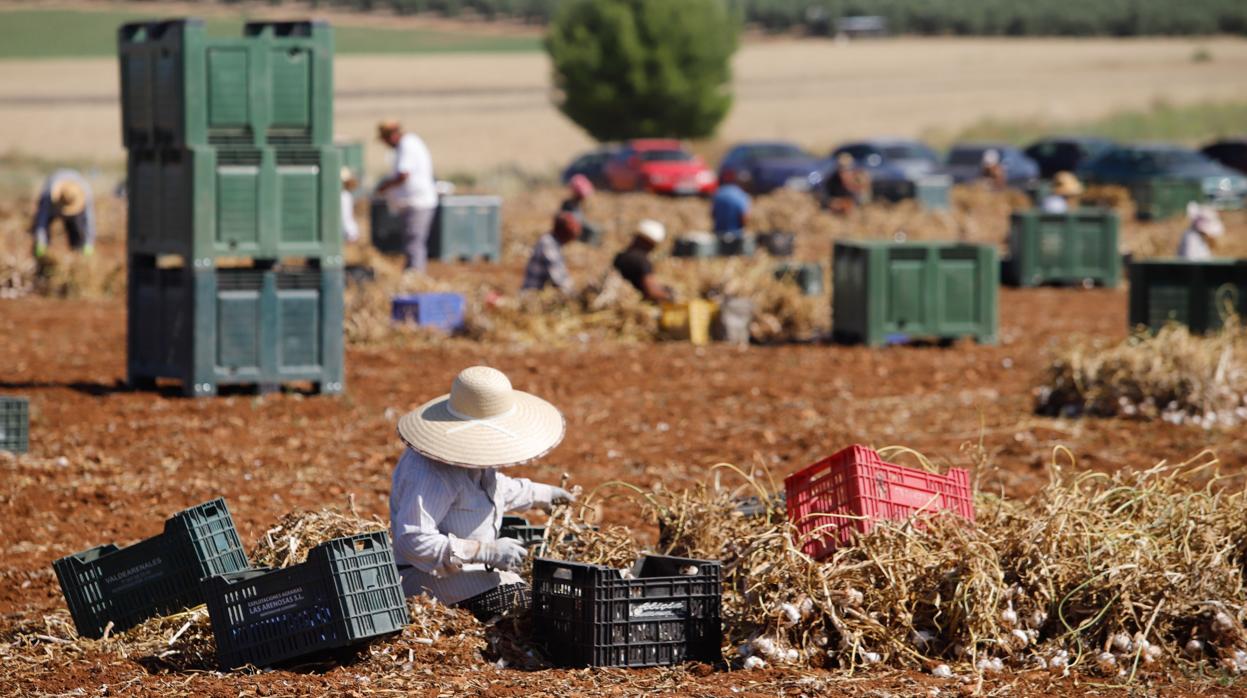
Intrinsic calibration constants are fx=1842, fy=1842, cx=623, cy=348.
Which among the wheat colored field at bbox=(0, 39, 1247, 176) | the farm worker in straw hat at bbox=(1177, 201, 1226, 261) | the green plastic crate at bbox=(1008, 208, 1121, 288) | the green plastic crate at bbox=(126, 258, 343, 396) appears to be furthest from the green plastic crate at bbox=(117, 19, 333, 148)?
→ the wheat colored field at bbox=(0, 39, 1247, 176)

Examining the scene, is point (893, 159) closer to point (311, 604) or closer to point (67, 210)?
point (67, 210)

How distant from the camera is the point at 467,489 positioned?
22.7ft

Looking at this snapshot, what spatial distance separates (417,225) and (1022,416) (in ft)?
25.4

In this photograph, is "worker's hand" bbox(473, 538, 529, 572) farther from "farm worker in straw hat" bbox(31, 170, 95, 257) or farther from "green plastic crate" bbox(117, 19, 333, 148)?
"farm worker in straw hat" bbox(31, 170, 95, 257)

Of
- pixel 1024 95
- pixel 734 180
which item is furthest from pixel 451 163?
pixel 1024 95

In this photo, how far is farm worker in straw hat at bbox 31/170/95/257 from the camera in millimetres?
19391

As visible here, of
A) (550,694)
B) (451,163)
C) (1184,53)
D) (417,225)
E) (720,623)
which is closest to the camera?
(550,694)

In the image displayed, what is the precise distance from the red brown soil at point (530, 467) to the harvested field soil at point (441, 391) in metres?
0.02

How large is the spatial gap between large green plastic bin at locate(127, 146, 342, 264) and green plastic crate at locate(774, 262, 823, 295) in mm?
6609

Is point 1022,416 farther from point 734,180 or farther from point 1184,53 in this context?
point 1184,53

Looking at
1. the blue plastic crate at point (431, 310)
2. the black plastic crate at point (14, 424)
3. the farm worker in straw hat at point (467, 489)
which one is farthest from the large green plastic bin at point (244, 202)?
the farm worker in straw hat at point (467, 489)

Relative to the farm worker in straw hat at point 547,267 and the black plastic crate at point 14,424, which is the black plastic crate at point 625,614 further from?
the farm worker in straw hat at point 547,267

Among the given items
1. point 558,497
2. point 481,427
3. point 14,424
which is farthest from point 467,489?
point 14,424

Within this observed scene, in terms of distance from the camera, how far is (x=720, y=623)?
22.0 feet
